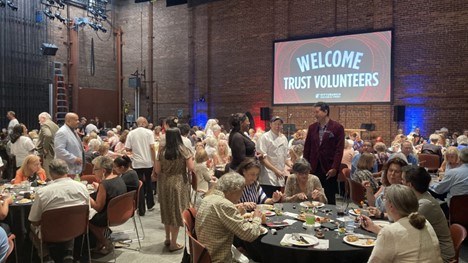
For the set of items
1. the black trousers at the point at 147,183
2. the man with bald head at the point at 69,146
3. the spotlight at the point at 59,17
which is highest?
the spotlight at the point at 59,17

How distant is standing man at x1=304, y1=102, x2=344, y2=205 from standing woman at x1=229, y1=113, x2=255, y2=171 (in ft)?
2.61

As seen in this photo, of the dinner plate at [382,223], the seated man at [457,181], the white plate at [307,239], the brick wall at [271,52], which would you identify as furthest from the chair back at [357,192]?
the brick wall at [271,52]

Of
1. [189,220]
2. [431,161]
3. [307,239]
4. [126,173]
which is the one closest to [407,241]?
[307,239]

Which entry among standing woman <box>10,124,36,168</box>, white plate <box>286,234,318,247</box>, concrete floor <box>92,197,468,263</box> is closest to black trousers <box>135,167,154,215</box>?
concrete floor <box>92,197,468,263</box>

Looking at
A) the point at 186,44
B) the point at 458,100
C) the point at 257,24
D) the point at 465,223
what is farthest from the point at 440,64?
the point at 186,44

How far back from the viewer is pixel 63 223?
359cm

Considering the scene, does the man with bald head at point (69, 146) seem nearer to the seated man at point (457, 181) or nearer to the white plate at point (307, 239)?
the white plate at point (307, 239)

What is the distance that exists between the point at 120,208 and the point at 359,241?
261 cm

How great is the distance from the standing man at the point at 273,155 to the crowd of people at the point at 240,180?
0.04ft

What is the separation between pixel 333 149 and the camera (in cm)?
480

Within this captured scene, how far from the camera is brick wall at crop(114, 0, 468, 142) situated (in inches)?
453

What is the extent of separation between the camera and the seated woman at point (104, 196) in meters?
4.27

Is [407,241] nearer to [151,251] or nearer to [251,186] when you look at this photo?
[251,186]

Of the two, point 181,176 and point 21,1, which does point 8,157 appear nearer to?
point 181,176
